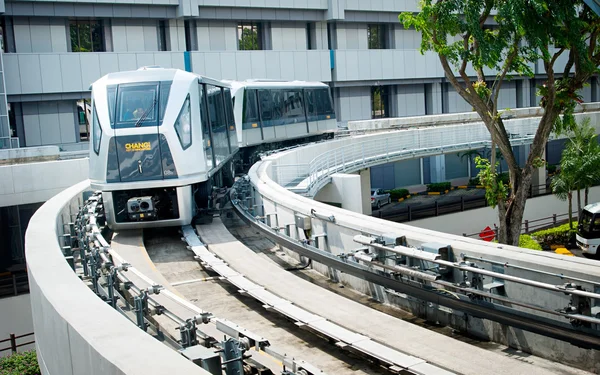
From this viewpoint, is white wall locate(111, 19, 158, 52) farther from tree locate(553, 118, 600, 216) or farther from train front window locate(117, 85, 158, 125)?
train front window locate(117, 85, 158, 125)

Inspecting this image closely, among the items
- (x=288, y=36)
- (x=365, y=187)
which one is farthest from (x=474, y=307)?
(x=288, y=36)

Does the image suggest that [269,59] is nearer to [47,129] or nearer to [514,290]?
[47,129]

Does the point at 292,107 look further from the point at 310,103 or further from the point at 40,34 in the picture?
the point at 40,34

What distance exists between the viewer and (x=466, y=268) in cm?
815

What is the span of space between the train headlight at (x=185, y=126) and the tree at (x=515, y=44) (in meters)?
6.82

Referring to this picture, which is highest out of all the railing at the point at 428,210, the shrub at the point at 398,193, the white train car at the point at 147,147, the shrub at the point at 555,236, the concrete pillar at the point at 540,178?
the white train car at the point at 147,147

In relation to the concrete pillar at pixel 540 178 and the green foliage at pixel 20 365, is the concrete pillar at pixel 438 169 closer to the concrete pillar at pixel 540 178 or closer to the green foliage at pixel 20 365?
the concrete pillar at pixel 540 178

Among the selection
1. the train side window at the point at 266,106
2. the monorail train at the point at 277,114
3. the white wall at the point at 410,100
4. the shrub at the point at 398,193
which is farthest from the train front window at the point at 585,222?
the white wall at the point at 410,100

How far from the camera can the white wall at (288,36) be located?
152 ft

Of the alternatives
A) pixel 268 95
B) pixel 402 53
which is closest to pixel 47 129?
pixel 268 95

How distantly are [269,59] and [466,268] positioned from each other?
37.9 metres

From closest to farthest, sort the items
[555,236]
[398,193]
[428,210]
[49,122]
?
1. [555,236]
2. [428,210]
3. [49,122]
4. [398,193]

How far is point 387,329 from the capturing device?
28.7 feet

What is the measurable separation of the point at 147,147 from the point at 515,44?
32.0 ft
